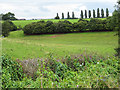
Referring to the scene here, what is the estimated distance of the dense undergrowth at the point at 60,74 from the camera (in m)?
4.49

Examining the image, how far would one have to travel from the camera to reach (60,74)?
631 centimetres

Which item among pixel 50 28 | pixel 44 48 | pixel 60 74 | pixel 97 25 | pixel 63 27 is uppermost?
pixel 97 25

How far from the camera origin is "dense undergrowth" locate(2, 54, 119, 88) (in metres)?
4.49

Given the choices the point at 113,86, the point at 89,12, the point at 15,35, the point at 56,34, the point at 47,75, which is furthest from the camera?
the point at 89,12

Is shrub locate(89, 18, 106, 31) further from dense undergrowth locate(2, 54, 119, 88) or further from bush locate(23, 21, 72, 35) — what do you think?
dense undergrowth locate(2, 54, 119, 88)

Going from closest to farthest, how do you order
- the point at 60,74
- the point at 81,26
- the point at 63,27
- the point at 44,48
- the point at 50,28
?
the point at 60,74, the point at 44,48, the point at 63,27, the point at 50,28, the point at 81,26

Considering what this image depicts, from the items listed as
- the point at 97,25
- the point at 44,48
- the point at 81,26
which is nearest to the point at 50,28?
the point at 81,26

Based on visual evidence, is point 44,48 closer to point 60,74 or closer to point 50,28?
point 60,74

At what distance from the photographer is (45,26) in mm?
39719

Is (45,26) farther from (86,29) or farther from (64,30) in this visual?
(86,29)

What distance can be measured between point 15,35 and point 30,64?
36.5m

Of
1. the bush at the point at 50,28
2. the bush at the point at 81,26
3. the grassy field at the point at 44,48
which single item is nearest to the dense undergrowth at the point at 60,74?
the grassy field at the point at 44,48

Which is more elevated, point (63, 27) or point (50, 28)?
point (63, 27)

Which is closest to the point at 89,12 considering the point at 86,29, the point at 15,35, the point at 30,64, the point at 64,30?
the point at 86,29
